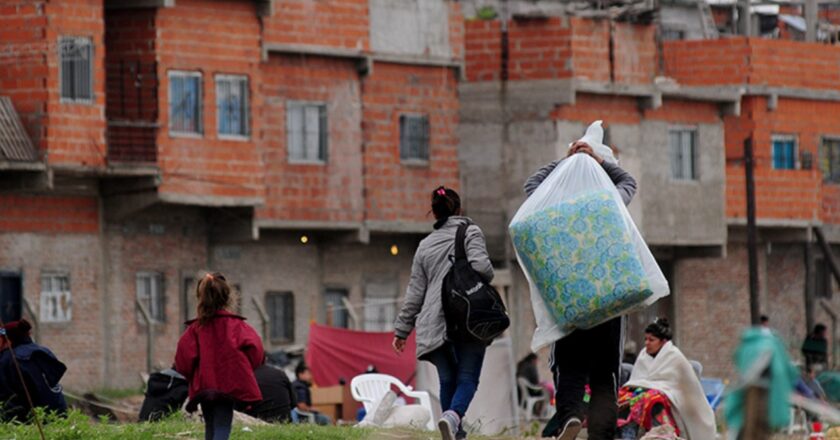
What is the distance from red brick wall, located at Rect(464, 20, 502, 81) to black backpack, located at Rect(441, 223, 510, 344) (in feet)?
93.3

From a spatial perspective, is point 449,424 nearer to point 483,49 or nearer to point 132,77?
point 132,77

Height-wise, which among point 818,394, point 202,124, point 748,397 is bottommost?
point 818,394

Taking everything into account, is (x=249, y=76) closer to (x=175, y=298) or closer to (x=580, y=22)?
(x=175, y=298)

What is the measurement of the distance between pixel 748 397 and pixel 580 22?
3764 cm

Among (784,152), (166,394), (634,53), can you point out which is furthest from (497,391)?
(784,152)

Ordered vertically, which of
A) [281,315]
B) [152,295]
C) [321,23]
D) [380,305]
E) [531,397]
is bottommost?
[531,397]

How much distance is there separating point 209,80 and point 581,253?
25.0 meters

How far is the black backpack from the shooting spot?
14539 mm

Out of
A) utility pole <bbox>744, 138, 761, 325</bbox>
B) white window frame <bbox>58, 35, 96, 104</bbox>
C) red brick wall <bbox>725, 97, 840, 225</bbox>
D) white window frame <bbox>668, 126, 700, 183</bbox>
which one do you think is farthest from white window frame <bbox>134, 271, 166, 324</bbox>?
red brick wall <bbox>725, 97, 840, 225</bbox>

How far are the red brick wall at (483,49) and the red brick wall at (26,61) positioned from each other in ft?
34.8

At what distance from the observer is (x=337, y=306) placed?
41.2 m

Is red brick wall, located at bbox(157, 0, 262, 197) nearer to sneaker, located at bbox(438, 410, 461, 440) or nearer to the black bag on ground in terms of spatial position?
the black bag on ground

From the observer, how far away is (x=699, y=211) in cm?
4653

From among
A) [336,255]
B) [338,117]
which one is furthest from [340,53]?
[336,255]
